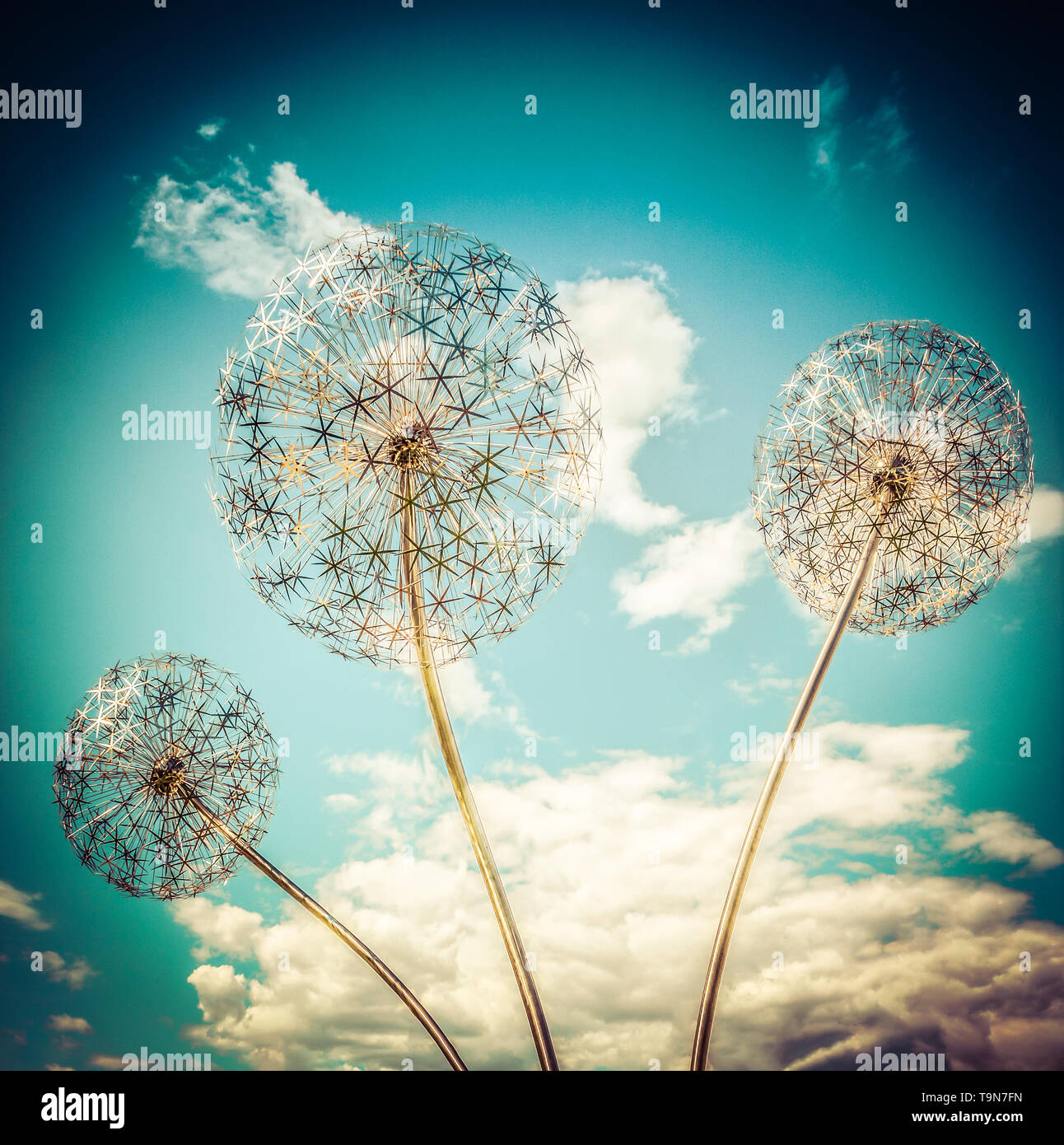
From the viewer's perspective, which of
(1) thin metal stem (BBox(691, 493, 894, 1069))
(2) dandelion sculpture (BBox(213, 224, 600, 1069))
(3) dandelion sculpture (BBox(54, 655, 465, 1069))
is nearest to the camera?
(2) dandelion sculpture (BBox(213, 224, 600, 1069))

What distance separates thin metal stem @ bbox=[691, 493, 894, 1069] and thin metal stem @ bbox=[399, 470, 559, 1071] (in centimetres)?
143

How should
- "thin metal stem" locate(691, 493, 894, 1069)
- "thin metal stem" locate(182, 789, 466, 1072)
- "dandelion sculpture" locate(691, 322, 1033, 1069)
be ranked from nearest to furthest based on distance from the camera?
1. "thin metal stem" locate(691, 493, 894, 1069)
2. "dandelion sculpture" locate(691, 322, 1033, 1069)
3. "thin metal stem" locate(182, 789, 466, 1072)

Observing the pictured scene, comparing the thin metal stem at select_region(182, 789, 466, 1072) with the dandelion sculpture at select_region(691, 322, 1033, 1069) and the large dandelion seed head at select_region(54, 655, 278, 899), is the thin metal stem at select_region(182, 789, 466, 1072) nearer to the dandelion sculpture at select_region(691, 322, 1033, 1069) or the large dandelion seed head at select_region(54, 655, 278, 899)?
the large dandelion seed head at select_region(54, 655, 278, 899)

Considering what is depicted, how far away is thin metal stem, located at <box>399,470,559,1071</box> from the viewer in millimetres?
4512

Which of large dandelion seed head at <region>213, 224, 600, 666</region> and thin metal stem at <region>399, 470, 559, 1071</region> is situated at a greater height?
large dandelion seed head at <region>213, 224, 600, 666</region>

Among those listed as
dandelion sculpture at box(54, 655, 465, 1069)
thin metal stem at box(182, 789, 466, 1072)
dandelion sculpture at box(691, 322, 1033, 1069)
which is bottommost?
thin metal stem at box(182, 789, 466, 1072)

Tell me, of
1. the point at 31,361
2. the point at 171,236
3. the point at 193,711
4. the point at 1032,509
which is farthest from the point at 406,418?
the point at 1032,509

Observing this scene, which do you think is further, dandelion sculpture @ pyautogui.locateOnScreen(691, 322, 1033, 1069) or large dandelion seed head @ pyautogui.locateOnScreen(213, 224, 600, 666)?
dandelion sculpture @ pyautogui.locateOnScreen(691, 322, 1033, 1069)

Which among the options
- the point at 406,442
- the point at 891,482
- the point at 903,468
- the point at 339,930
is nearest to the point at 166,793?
the point at 339,930

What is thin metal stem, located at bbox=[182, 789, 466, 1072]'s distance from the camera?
6184mm

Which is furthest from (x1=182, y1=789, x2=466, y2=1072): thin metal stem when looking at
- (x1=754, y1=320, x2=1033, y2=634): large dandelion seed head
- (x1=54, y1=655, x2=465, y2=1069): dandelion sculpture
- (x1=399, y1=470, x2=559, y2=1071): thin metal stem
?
(x1=754, y1=320, x2=1033, y2=634): large dandelion seed head

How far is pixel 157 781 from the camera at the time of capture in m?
6.46

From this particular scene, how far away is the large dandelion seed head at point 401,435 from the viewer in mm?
4434

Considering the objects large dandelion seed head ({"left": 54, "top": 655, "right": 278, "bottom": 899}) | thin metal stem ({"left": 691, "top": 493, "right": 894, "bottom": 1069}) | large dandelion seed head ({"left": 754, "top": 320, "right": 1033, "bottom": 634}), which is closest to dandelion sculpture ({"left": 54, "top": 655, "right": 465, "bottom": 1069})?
large dandelion seed head ({"left": 54, "top": 655, "right": 278, "bottom": 899})
